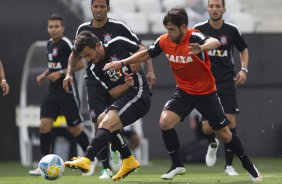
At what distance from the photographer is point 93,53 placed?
33.1 ft

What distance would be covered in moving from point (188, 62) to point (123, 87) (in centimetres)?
106

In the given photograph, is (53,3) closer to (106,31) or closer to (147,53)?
(106,31)

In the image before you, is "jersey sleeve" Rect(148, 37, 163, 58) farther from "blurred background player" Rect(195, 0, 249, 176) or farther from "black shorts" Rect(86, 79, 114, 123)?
"blurred background player" Rect(195, 0, 249, 176)

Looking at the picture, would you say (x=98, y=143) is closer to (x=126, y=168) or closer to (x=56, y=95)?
(x=126, y=168)

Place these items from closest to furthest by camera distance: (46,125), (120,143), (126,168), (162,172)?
(126,168) < (120,143) < (46,125) < (162,172)

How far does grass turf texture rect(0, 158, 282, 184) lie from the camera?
11.0 m

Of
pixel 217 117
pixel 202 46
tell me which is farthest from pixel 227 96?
pixel 202 46

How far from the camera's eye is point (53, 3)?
60.5 feet

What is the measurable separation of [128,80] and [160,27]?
913cm

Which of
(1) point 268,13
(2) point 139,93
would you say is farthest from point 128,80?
(1) point 268,13

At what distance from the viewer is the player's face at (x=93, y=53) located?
10.0 meters

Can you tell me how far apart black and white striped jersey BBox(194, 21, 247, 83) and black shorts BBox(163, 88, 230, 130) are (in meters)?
2.12

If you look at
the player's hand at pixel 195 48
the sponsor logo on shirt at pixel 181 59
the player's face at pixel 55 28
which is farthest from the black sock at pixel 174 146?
the player's face at pixel 55 28

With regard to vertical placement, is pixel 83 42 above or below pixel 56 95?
above
